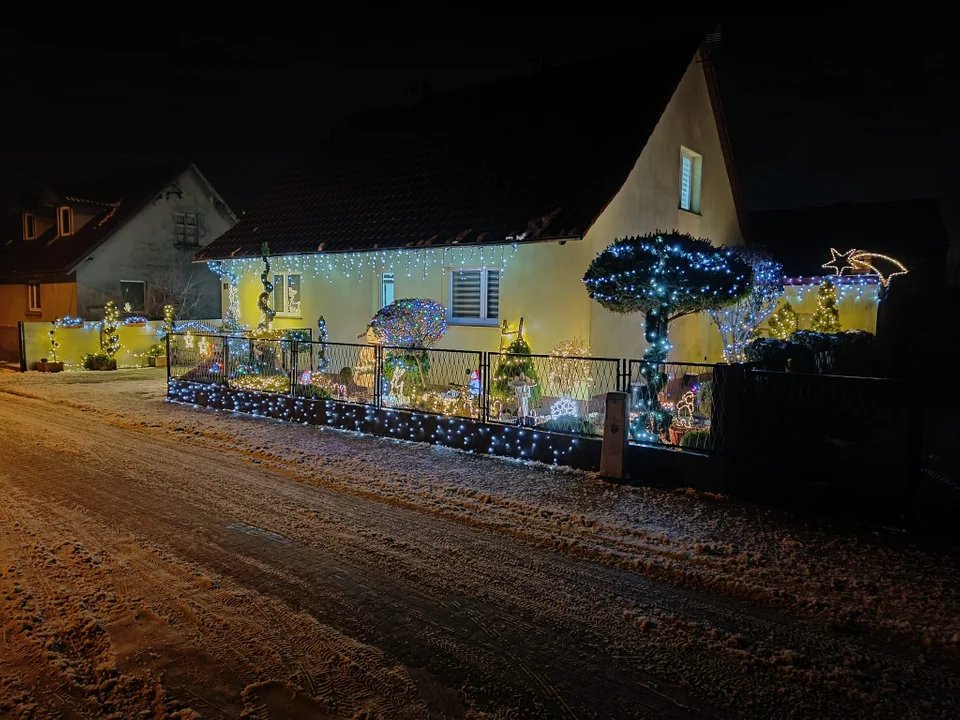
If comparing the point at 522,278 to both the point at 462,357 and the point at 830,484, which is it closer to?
the point at 462,357

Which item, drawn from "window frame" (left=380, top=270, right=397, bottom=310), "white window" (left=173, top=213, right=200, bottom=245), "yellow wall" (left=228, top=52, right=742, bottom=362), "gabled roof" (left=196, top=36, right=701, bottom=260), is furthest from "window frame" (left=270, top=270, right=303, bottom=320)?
"white window" (left=173, top=213, right=200, bottom=245)

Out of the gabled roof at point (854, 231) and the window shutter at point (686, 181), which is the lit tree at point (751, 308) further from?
the gabled roof at point (854, 231)

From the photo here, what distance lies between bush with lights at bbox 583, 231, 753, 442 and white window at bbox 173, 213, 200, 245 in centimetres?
2412

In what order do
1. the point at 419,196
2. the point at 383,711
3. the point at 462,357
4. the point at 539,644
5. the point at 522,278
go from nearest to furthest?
the point at 383,711, the point at 539,644, the point at 462,357, the point at 522,278, the point at 419,196

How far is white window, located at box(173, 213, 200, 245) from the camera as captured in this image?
27.7 m

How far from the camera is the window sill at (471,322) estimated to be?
13044 mm

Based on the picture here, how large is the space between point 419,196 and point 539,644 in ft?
39.9

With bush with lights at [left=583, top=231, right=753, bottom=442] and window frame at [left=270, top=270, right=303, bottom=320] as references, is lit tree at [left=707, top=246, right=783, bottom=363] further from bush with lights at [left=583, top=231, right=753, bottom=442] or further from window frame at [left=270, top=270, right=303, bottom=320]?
window frame at [left=270, top=270, right=303, bottom=320]

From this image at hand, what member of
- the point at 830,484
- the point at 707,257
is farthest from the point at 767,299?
the point at 830,484

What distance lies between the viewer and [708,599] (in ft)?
15.8

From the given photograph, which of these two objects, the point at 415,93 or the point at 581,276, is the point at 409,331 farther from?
the point at 415,93

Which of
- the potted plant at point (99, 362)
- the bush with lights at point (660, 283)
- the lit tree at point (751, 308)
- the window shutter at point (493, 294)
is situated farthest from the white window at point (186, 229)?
the bush with lights at point (660, 283)

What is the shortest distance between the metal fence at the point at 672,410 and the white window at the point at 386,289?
7591mm

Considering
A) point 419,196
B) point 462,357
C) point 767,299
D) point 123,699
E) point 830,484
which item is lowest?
point 123,699
